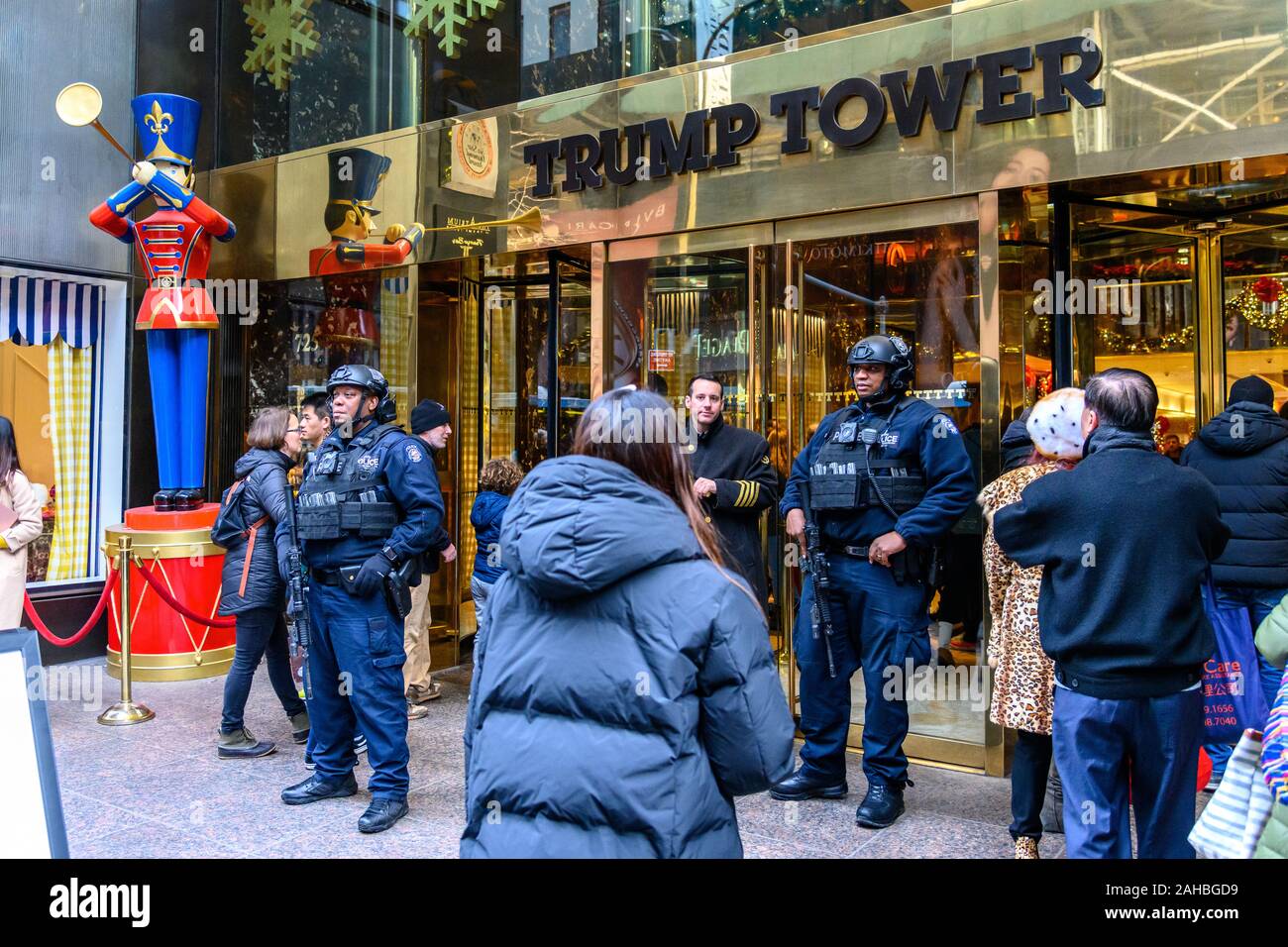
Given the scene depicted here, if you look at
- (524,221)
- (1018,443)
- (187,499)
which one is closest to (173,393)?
(187,499)

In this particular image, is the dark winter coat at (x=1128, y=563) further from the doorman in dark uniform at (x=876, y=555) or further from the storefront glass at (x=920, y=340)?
the storefront glass at (x=920, y=340)

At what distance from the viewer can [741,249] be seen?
257 inches

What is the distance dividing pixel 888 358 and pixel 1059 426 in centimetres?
108

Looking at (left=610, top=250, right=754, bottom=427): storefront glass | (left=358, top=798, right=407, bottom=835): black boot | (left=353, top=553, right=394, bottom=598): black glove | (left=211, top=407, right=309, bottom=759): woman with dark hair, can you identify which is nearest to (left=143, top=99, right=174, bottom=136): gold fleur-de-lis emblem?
(left=211, top=407, right=309, bottom=759): woman with dark hair

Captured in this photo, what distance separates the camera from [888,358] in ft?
15.9

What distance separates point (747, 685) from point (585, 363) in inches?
229

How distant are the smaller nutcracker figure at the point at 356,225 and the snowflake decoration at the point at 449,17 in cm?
96

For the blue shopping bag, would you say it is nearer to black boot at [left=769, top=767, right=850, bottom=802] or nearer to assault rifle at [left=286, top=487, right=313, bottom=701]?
black boot at [left=769, top=767, right=850, bottom=802]

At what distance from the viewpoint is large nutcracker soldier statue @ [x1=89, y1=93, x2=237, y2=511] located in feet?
26.0

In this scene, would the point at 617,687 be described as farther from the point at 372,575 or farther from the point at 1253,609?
the point at 1253,609

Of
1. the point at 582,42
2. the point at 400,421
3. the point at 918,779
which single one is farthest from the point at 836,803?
the point at 582,42

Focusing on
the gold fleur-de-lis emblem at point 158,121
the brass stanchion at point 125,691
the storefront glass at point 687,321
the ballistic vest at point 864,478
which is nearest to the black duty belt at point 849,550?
the ballistic vest at point 864,478

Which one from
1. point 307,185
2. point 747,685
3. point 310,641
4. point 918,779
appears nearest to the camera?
point 747,685
